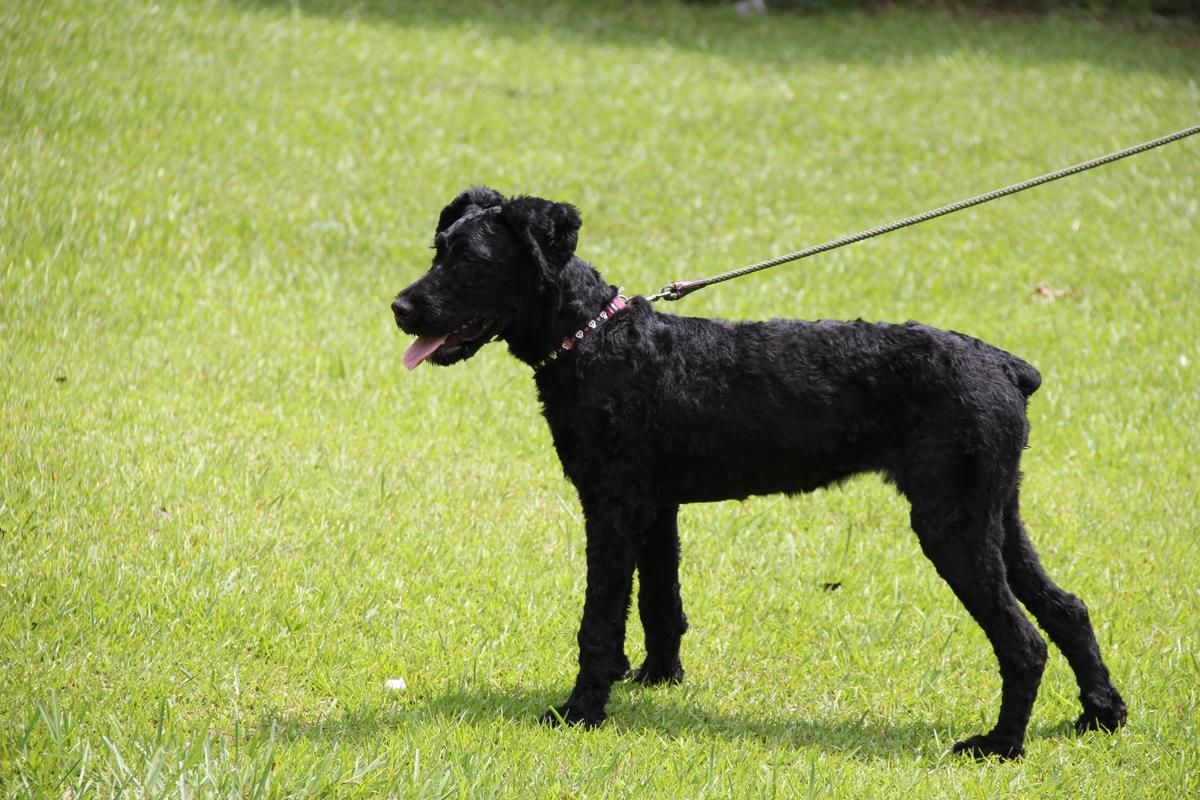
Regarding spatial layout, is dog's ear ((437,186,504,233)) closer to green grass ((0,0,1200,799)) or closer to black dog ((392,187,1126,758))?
black dog ((392,187,1126,758))

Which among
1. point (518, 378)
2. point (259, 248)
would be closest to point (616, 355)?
point (518, 378)

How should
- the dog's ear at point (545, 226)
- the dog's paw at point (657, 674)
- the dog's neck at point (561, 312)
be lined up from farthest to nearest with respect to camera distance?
the dog's paw at point (657, 674) → the dog's neck at point (561, 312) → the dog's ear at point (545, 226)

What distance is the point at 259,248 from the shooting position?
10750 mm

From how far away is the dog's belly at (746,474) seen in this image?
4988 millimetres

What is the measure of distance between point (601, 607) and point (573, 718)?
465mm

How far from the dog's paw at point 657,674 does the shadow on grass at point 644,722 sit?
0.17ft

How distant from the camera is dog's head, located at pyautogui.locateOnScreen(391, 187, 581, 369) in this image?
4.88 metres

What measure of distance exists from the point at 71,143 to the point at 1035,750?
1003 cm

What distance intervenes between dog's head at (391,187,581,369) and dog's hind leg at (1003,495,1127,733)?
7.22 ft

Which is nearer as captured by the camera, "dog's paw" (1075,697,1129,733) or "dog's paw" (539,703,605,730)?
"dog's paw" (539,703,605,730)

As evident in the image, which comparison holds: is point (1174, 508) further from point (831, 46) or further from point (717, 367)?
point (831, 46)

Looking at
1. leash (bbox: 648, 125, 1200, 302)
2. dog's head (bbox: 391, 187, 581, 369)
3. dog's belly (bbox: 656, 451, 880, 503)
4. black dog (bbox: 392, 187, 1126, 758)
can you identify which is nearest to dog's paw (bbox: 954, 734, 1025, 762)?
black dog (bbox: 392, 187, 1126, 758)

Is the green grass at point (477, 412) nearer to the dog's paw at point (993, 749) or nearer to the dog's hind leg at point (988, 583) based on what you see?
the dog's paw at point (993, 749)

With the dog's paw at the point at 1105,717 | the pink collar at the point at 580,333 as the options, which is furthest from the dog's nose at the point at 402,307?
the dog's paw at the point at 1105,717
